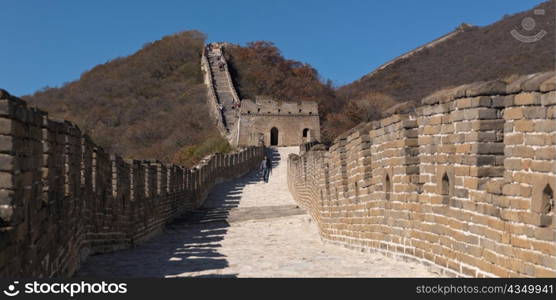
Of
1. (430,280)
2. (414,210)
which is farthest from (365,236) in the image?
(430,280)

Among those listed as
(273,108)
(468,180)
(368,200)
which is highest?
(273,108)

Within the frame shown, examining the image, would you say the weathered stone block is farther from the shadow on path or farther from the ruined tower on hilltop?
the ruined tower on hilltop

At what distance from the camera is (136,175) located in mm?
14586

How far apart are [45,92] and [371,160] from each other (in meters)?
69.9

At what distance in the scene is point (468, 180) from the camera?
7.62 metres

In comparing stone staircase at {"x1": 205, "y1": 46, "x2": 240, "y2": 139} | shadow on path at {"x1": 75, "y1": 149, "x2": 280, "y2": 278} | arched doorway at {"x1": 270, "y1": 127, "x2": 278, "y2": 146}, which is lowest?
shadow on path at {"x1": 75, "y1": 149, "x2": 280, "y2": 278}

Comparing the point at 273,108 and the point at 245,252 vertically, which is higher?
the point at 273,108

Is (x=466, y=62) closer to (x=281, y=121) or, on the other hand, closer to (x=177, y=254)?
(x=281, y=121)

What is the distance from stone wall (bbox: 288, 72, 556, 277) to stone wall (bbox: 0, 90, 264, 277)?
13.7 ft

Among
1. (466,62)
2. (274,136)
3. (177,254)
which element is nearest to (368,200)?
(177,254)

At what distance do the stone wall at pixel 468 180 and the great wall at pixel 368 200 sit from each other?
2 cm

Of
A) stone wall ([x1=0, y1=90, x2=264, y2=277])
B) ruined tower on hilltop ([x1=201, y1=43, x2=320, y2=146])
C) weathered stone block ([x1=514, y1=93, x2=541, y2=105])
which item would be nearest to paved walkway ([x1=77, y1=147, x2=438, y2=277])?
stone wall ([x1=0, y1=90, x2=264, y2=277])

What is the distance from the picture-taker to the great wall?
6074 millimetres

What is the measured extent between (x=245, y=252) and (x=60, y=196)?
16.3 feet
